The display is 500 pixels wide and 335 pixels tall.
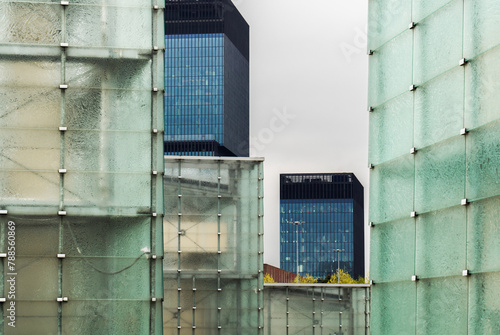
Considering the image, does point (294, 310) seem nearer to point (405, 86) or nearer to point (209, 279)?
point (209, 279)

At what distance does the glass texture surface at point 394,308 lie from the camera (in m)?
18.0

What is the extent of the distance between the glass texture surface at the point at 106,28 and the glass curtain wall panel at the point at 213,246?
19.4 metres

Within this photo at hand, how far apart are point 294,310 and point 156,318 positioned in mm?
28647

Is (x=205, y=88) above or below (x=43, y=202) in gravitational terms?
above

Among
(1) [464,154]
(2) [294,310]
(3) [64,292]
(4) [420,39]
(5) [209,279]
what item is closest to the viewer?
(1) [464,154]

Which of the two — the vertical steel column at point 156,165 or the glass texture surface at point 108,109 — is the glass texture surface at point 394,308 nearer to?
the vertical steel column at point 156,165

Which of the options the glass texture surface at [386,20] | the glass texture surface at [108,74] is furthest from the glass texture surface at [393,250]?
the glass texture surface at [108,74]

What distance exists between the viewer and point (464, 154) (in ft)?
53.2

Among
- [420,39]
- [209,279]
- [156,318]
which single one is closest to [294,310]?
[209,279]

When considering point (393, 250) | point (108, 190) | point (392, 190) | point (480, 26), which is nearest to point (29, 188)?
point (108, 190)

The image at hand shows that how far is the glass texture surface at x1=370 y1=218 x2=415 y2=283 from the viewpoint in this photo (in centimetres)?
1802

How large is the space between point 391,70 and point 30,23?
6.96 m

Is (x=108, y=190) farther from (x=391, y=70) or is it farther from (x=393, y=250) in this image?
(x=391, y=70)

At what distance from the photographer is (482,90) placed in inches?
618
